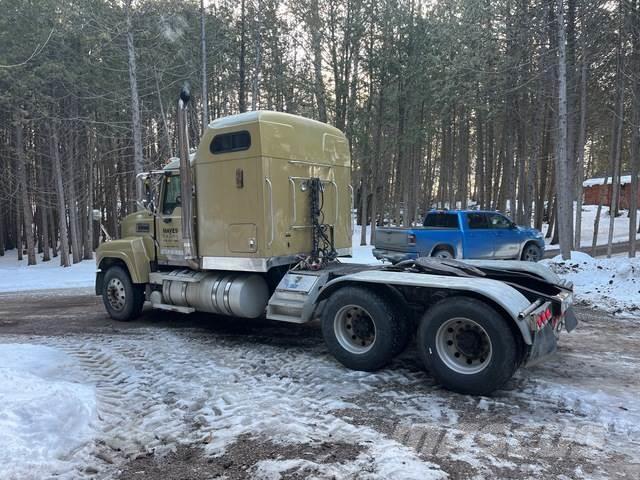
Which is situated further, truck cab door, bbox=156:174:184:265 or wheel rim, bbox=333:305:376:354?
truck cab door, bbox=156:174:184:265

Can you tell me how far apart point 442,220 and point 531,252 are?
12.6 ft

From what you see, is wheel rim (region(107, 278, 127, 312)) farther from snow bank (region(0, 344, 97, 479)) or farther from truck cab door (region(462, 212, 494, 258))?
truck cab door (region(462, 212, 494, 258))

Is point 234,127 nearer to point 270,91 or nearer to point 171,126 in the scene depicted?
point 270,91

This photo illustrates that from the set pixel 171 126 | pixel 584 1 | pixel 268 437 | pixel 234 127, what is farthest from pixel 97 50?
pixel 268 437

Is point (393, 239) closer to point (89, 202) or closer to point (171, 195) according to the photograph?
point (171, 195)

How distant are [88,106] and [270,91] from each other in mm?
8359

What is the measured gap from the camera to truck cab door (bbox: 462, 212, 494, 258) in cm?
1429

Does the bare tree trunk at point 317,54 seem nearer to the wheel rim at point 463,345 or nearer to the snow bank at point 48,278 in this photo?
the snow bank at point 48,278

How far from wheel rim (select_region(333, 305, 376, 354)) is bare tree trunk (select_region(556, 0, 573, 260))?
1002 centimetres

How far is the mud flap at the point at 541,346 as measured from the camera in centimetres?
472

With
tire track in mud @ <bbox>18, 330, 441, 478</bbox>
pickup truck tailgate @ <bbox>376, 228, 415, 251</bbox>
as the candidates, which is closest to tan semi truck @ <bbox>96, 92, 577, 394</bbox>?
tire track in mud @ <bbox>18, 330, 441, 478</bbox>

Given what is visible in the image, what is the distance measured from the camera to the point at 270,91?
23.6 m

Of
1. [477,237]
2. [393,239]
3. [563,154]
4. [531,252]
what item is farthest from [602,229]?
[393,239]

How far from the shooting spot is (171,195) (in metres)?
7.94
